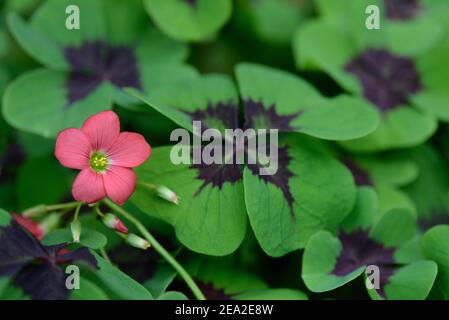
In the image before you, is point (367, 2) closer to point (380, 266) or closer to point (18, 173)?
point (380, 266)

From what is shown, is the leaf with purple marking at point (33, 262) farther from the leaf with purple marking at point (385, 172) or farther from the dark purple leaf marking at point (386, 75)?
the dark purple leaf marking at point (386, 75)

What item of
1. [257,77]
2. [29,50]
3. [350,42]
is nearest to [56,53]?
[29,50]

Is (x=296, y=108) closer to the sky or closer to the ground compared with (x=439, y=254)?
closer to the sky

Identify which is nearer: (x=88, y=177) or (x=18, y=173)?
(x=88, y=177)

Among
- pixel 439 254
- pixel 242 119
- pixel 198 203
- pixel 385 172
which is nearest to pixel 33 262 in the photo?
pixel 198 203

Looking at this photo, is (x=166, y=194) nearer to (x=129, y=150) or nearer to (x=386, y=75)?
(x=129, y=150)

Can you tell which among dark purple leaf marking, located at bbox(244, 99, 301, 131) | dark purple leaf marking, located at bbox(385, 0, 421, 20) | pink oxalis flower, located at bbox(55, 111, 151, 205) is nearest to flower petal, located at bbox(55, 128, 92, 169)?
pink oxalis flower, located at bbox(55, 111, 151, 205)

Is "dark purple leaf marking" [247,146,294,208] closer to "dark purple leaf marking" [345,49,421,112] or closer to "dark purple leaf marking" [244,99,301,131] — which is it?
"dark purple leaf marking" [244,99,301,131]
